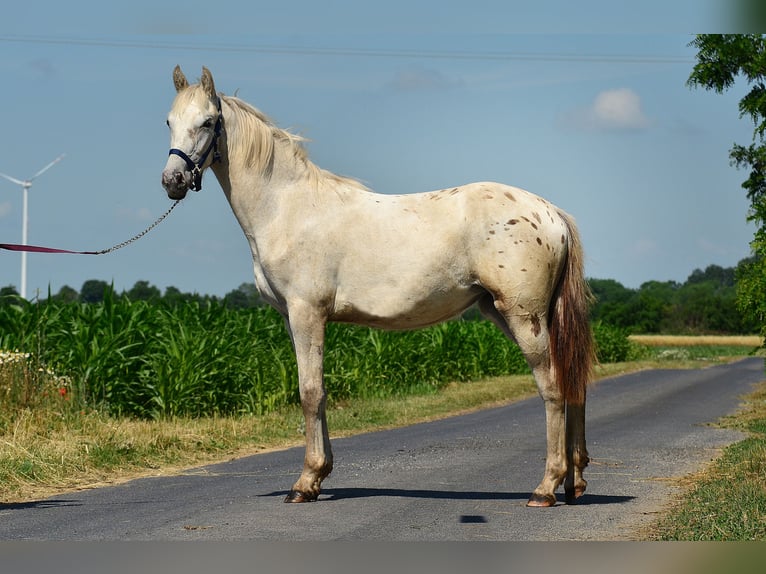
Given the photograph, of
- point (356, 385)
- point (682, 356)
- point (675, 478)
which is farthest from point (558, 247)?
point (682, 356)

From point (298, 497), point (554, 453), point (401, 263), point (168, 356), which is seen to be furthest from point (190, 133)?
point (168, 356)

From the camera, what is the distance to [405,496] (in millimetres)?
8688

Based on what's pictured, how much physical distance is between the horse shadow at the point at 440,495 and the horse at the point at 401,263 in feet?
0.85

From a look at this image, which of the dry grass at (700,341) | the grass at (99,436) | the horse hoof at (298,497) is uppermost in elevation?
the dry grass at (700,341)

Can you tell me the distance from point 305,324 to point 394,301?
0.73 meters

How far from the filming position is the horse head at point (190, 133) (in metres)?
8.15

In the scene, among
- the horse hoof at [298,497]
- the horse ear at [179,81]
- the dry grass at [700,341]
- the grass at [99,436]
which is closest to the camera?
the horse hoof at [298,497]

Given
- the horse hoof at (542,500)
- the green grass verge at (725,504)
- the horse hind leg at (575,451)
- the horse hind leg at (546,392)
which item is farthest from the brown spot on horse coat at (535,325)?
the green grass verge at (725,504)

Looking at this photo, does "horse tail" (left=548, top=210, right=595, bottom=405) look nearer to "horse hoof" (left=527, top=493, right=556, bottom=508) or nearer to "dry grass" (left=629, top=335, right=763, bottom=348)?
"horse hoof" (left=527, top=493, right=556, bottom=508)

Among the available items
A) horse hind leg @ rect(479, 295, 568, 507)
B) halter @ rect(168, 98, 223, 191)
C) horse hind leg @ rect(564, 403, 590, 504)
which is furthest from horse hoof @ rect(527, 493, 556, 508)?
halter @ rect(168, 98, 223, 191)

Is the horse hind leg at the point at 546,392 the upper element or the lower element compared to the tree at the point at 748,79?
lower

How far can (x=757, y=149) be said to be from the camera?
23484 mm

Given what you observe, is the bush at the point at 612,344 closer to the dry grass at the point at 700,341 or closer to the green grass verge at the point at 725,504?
the dry grass at the point at 700,341

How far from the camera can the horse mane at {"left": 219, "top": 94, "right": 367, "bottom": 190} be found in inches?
342
